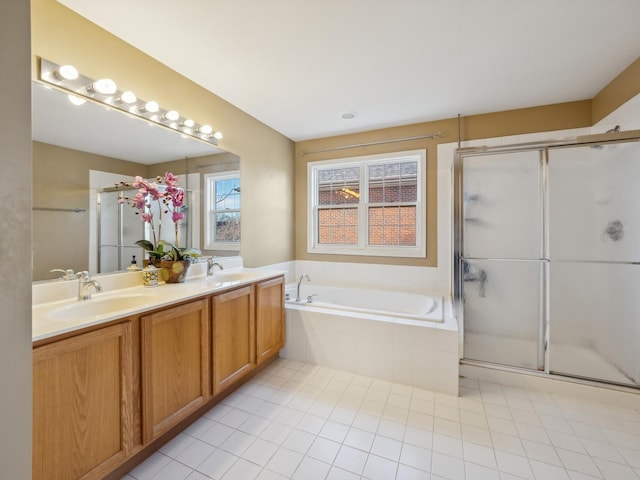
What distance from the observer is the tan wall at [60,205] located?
1.53m

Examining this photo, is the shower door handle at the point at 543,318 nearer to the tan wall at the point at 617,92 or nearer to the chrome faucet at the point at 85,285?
the tan wall at the point at 617,92

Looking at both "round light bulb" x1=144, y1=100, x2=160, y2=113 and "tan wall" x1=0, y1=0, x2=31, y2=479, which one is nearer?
"tan wall" x1=0, y1=0, x2=31, y2=479

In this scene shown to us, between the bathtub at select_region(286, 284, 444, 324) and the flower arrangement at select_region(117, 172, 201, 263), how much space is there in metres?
1.16

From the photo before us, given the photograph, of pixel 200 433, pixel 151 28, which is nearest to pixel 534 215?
pixel 200 433

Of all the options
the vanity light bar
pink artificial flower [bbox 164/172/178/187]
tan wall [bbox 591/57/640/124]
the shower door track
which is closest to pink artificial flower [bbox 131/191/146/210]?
pink artificial flower [bbox 164/172/178/187]

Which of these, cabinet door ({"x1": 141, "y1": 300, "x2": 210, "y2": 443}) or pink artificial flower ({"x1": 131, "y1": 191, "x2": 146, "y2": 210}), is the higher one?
pink artificial flower ({"x1": 131, "y1": 191, "x2": 146, "y2": 210})

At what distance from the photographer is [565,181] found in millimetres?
2178

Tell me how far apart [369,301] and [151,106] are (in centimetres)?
281

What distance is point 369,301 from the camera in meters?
3.44

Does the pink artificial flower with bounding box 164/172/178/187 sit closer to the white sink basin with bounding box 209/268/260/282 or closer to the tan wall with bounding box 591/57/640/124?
the white sink basin with bounding box 209/268/260/282

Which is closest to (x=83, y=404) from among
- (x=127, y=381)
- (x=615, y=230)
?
(x=127, y=381)

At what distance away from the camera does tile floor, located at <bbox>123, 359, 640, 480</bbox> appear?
1.50 m

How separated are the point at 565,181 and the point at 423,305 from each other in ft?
5.34

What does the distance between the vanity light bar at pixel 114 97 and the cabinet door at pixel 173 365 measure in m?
1.37
